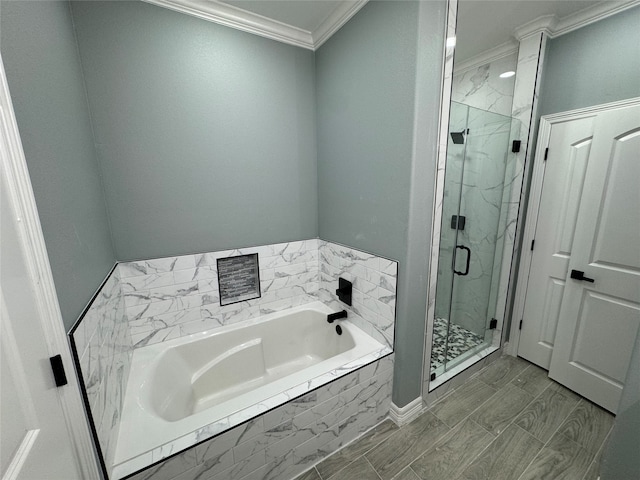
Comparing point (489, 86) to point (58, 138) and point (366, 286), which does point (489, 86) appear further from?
point (58, 138)

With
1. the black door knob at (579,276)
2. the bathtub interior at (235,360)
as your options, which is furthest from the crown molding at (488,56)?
the bathtub interior at (235,360)

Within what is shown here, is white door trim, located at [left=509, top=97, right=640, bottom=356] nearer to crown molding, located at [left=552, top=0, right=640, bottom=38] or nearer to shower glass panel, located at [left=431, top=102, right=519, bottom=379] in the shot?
shower glass panel, located at [left=431, top=102, right=519, bottom=379]

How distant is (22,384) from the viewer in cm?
58

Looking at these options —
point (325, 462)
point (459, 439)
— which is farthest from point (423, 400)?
point (325, 462)

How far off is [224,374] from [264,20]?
258 centimetres

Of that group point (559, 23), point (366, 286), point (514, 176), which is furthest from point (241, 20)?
point (514, 176)

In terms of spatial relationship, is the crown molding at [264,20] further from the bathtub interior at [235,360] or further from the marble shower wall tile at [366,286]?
the bathtub interior at [235,360]

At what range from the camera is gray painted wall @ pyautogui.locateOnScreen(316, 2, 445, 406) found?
1.32m

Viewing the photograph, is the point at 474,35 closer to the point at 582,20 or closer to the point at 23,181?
the point at 582,20

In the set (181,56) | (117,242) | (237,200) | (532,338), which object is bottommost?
(532,338)

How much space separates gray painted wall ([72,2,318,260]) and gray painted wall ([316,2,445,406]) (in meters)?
0.39

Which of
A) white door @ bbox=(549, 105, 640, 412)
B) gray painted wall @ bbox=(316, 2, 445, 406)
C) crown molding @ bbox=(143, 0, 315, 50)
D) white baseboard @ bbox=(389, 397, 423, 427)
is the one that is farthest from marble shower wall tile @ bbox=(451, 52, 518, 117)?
white baseboard @ bbox=(389, 397, 423, 427)

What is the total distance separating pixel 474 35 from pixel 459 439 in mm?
2940

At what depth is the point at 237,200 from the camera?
1.89 meters
